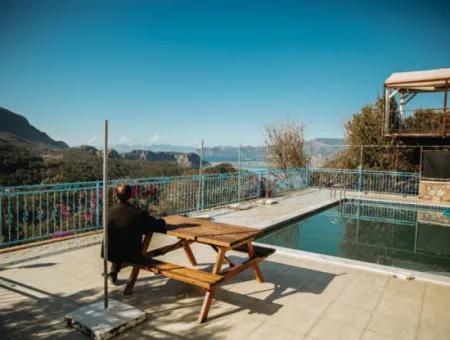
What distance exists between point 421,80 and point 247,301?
48.2 ft

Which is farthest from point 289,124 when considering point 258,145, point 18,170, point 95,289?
point 95,289

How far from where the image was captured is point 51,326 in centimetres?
283

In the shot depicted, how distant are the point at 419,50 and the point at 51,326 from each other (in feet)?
78.0

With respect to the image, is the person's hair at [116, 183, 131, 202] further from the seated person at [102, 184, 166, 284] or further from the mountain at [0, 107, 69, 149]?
the mountain at [0, 107, 69, 149]

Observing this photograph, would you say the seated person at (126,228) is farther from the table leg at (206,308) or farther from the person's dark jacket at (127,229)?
the table leg at (206,308)

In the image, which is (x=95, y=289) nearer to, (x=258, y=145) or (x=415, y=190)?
(x=258, y=145)

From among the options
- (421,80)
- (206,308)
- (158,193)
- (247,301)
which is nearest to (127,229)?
(206,308)

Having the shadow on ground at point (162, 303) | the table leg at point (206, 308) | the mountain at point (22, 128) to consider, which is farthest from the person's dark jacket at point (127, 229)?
the mountain at point (22, 128)

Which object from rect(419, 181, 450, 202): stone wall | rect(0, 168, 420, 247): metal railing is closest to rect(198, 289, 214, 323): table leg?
rect(0, 168, 420, 247): metal railing

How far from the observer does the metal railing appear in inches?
226

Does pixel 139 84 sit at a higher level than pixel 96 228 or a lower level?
higher

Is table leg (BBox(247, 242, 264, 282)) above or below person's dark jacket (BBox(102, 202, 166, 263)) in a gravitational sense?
below

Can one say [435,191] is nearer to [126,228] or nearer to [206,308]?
[206,308]

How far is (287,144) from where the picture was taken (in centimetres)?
1720
